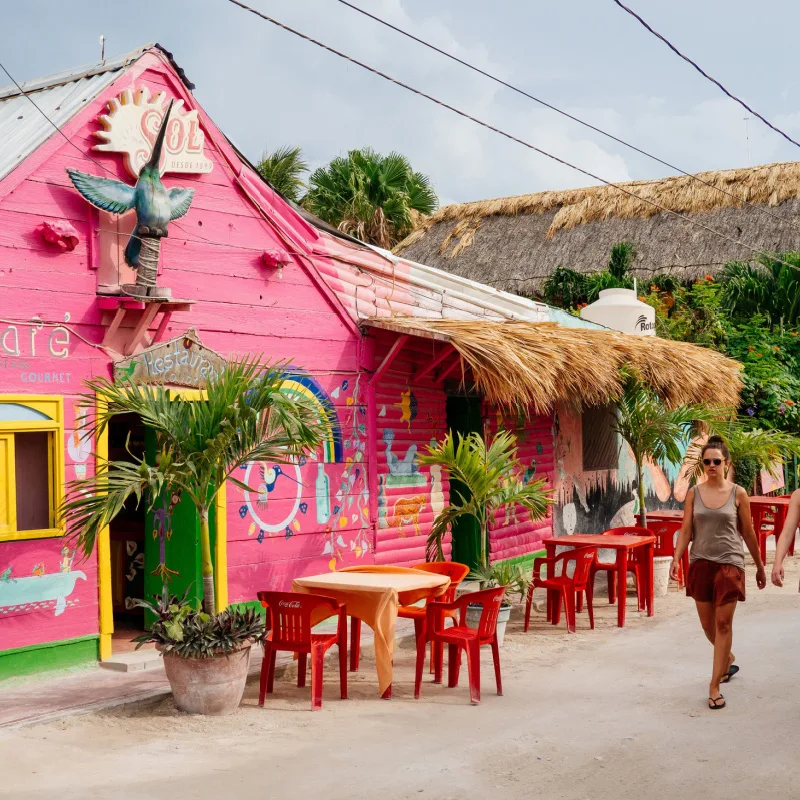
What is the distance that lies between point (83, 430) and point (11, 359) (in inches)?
32.2

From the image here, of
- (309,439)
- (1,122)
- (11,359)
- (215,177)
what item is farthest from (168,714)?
(1,122)

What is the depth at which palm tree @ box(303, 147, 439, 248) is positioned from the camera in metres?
25.4

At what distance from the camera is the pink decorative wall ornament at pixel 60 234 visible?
744 cm

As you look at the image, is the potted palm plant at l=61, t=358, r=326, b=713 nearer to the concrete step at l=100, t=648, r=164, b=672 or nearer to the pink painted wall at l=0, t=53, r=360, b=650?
the pink painted wall at l=0, t=53, r=360, b=650

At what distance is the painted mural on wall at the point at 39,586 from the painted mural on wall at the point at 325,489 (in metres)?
1.68

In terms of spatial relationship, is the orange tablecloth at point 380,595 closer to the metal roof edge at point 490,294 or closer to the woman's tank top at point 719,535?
the woman's tank top at point 719,535

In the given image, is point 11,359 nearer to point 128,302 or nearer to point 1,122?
point 128,302

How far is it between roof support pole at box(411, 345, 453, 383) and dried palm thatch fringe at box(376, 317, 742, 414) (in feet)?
0.86

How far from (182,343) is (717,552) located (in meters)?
4.43

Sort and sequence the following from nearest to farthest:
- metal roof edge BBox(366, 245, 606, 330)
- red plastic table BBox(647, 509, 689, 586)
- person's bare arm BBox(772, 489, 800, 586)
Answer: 1. person's bare arm BBox(772, 489, 800, 586)
2. metal roof edge BBox(366, 245, 606, 330)
3. red plastic table BBox(647, 509, 689, 586)

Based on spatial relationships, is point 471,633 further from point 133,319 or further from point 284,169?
point 284,169

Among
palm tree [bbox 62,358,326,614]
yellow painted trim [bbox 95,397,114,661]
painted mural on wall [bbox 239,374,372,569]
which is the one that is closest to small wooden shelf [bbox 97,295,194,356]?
yellow painted trim [bbox 95,397,114,661]

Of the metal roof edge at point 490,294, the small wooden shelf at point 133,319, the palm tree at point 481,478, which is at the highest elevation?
the metal roof edge at point 490,294

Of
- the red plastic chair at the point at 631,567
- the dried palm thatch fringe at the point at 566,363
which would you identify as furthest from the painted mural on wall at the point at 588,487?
the red plastic chair at the point at 631,567
